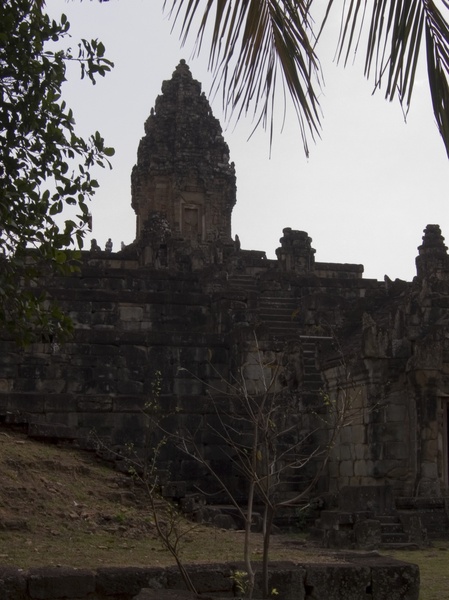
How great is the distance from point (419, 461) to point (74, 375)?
755cm

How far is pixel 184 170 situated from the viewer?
40938 mm

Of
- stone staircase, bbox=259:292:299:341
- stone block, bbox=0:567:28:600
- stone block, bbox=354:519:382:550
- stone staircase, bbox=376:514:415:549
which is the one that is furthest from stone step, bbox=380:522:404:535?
stone staircase, bbox=259:292:299:341

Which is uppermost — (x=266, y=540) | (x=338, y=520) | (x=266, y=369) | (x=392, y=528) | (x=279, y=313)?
(x=279, y=313)

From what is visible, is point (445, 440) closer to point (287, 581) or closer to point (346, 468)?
point (346, 468)

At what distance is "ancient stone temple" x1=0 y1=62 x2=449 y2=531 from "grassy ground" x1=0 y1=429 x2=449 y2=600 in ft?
3.71

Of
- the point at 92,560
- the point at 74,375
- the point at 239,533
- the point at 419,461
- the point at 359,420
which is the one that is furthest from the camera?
the point at 74,375

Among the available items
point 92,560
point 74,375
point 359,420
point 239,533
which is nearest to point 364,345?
point 359,420

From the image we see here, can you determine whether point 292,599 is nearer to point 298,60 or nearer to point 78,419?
point 298,60

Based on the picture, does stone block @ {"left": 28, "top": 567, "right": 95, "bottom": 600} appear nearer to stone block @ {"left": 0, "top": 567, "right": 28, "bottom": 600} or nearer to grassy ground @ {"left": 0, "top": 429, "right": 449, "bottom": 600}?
stone block @ {"left": 0, "top": 567, "right": 28, "bottom": 600}

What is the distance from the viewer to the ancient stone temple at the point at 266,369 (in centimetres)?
1476

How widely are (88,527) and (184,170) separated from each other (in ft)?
104

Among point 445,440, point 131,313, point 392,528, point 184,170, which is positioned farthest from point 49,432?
point 184,170

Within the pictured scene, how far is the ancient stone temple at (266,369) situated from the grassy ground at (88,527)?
1.13 meters

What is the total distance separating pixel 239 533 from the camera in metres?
11.7
